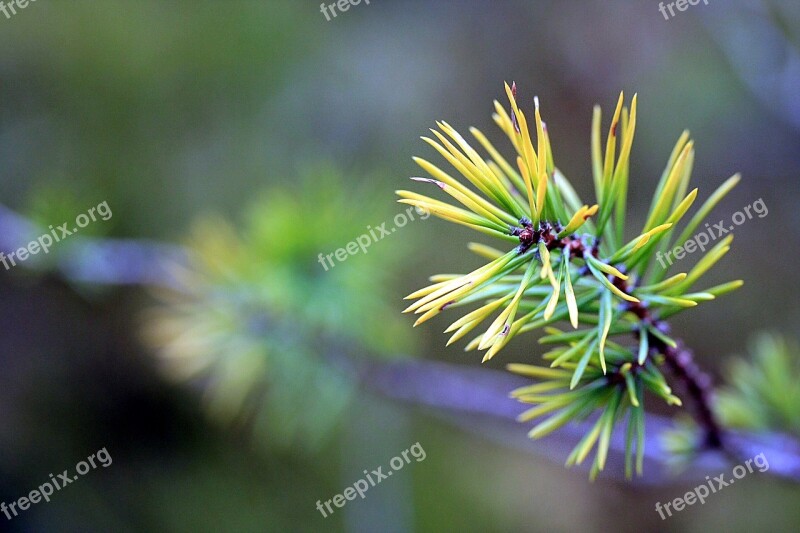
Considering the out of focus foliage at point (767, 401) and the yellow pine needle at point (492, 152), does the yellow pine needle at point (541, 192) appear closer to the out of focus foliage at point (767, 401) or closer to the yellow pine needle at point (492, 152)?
the yellow pine needle at point (492, 152)

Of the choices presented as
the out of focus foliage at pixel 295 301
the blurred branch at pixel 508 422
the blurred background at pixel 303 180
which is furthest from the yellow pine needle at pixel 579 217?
the blurred background at pixel 303 180

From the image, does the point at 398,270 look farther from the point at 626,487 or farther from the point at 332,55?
the point at 626,487

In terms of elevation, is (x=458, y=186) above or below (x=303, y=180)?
below

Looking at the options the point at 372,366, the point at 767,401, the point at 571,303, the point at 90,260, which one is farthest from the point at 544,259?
the point at 90,260

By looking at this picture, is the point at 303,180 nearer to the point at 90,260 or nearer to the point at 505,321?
the point at 90,260

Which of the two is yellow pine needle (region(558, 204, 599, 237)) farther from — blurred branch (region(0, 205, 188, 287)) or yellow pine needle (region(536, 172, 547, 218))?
blurred branch (region(0, 205, 188, 287))

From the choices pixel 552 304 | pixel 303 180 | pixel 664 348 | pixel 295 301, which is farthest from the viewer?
pixel 303 180
